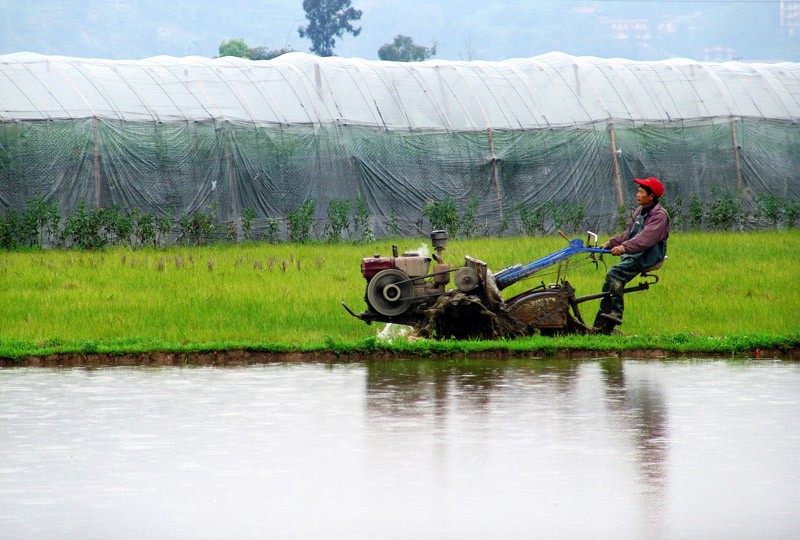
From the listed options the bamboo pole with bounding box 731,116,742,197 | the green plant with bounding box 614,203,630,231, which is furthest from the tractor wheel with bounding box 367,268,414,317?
the bamboo pole with bounding box 731,116,742,197

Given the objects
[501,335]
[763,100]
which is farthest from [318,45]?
[501,335]

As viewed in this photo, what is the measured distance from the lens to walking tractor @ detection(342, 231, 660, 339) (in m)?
13.9

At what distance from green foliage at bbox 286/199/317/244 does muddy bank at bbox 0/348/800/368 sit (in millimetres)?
18390

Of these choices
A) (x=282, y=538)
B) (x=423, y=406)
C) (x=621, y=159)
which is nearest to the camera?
(x=282, y=538)

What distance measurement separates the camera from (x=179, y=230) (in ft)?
105

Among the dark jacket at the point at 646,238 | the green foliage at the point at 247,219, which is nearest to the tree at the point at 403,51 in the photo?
the green foliage at the point at 247,219

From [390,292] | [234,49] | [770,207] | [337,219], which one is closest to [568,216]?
[770,207]

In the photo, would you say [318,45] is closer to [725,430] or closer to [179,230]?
[179,230]

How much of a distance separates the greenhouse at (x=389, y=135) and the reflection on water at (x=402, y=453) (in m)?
20.0

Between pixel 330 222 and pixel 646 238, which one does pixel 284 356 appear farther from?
pixel 330 222

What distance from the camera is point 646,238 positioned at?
46.3 feet

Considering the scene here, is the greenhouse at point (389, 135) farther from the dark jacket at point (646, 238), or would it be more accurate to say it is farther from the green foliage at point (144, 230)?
the dark jacket at point (646, 238)

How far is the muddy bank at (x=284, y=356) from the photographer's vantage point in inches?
516

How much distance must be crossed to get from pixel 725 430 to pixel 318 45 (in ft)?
393
